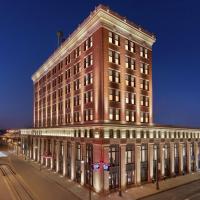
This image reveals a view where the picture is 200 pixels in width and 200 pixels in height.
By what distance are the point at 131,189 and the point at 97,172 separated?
24.9 ft

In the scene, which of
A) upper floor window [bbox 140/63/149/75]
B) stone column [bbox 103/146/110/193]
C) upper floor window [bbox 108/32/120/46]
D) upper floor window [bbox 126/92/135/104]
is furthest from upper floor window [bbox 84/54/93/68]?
stone column [bbox 103/146/110/193]

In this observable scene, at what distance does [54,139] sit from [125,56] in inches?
1112

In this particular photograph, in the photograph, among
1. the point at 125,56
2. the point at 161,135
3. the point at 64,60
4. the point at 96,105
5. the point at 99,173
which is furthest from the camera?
the point at 64,60

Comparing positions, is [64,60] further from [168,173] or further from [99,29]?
[168,173]

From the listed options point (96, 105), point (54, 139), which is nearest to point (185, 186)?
point (96, 105)

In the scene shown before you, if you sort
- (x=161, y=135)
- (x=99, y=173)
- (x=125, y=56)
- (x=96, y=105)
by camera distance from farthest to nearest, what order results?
1. (x=161, y=135)
2. (x=125, y=56)
3. (x=96, y=105)
4. (x=99, y=173)

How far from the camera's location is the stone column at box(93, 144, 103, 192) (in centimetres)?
3900

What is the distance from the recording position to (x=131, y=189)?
138ft

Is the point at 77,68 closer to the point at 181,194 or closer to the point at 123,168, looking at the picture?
the point at 123,168

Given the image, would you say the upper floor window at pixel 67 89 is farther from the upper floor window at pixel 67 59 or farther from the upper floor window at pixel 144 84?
the upper floor window at pixel 144 84

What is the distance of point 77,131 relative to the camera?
48.2 metres

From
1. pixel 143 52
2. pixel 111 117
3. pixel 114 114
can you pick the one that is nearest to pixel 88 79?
pixel 114 114

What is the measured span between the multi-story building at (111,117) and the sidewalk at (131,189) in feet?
4.66

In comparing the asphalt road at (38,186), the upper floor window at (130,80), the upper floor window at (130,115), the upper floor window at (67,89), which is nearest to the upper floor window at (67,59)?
the upper floor window at (67,89)
